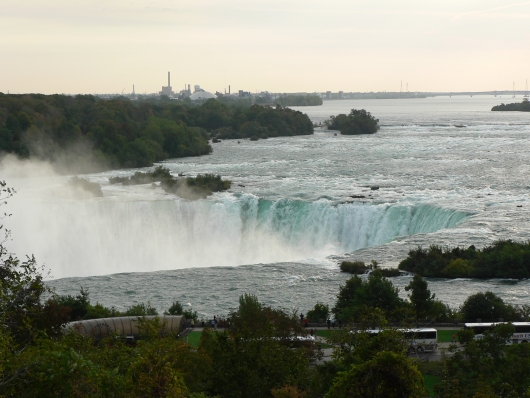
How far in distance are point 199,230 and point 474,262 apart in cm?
1379

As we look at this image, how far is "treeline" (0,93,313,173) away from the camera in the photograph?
60.8m

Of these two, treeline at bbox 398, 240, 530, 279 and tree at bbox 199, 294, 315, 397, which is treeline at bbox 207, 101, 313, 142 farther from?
tree at bbox 199, 294, 315, 397

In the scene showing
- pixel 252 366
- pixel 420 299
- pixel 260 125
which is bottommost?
pixel 420 299

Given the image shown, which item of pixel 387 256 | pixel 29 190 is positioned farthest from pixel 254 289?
pixel 29 190

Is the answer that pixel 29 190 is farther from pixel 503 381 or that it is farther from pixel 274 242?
pixel 503 381

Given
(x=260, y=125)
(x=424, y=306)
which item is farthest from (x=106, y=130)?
(x=424, y=306)

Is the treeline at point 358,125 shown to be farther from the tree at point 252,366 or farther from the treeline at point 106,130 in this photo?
the tree at point 252,366

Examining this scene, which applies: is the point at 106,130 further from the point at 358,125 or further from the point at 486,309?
the point at 486,309

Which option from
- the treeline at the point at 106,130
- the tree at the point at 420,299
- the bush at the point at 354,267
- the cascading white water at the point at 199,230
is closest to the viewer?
the tree at the point at 420,299

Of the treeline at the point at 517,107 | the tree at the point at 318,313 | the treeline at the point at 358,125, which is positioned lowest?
the tree at the point at 318,313

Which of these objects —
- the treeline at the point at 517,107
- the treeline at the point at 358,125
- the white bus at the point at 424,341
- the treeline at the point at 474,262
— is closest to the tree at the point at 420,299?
the white bus at the point at 424,341

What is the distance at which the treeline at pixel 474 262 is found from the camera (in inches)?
1031

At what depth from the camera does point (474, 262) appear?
2683 centimetres

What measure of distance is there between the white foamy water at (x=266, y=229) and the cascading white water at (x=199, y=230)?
0.05 metres
